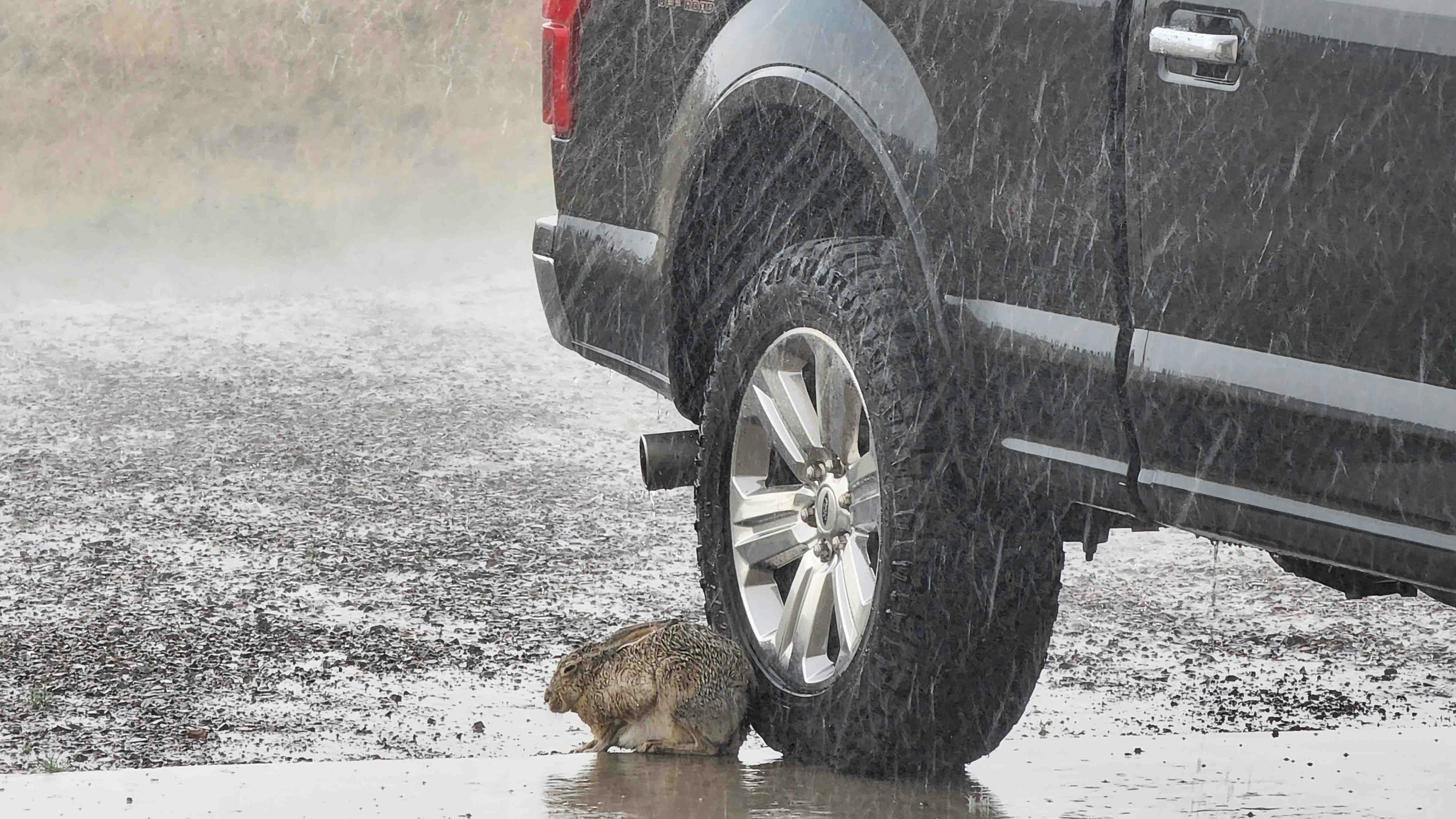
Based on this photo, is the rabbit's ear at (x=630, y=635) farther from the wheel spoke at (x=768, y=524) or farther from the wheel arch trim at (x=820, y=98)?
the wheel arch trim at (x=820, y=98)

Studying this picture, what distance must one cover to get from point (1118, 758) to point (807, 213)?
4.44 feet

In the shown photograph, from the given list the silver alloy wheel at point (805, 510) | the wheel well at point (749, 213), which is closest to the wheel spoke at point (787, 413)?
the silver alloy wheel at point (805, 510)

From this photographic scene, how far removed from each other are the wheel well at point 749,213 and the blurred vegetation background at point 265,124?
12266 millimetres

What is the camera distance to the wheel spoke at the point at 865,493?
374 centimetres

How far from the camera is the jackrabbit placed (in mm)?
3902

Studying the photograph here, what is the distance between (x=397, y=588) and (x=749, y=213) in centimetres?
243

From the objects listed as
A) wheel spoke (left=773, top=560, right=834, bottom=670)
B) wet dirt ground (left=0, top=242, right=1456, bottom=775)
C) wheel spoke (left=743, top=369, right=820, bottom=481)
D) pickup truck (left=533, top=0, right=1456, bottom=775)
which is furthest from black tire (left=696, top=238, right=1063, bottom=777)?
wet dirt ground (left=0, top=242, right=1456, bottom=775)

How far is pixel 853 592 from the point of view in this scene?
3801 mm

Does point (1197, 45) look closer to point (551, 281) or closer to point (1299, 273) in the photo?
point (1299, 273)

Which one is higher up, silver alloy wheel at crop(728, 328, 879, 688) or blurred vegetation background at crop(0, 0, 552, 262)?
silver alloy wheel at crop(728, 328, 879, 688)

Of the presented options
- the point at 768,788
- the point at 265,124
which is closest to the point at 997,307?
the point at 768,788

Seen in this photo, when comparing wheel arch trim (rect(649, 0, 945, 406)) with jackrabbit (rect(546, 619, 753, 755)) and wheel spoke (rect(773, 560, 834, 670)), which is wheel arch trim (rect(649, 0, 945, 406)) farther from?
jackrabbit (rect(546, 619, 753, 755))

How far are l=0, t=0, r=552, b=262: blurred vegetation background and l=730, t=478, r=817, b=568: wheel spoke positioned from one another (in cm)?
1273

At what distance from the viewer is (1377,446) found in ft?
9.34
